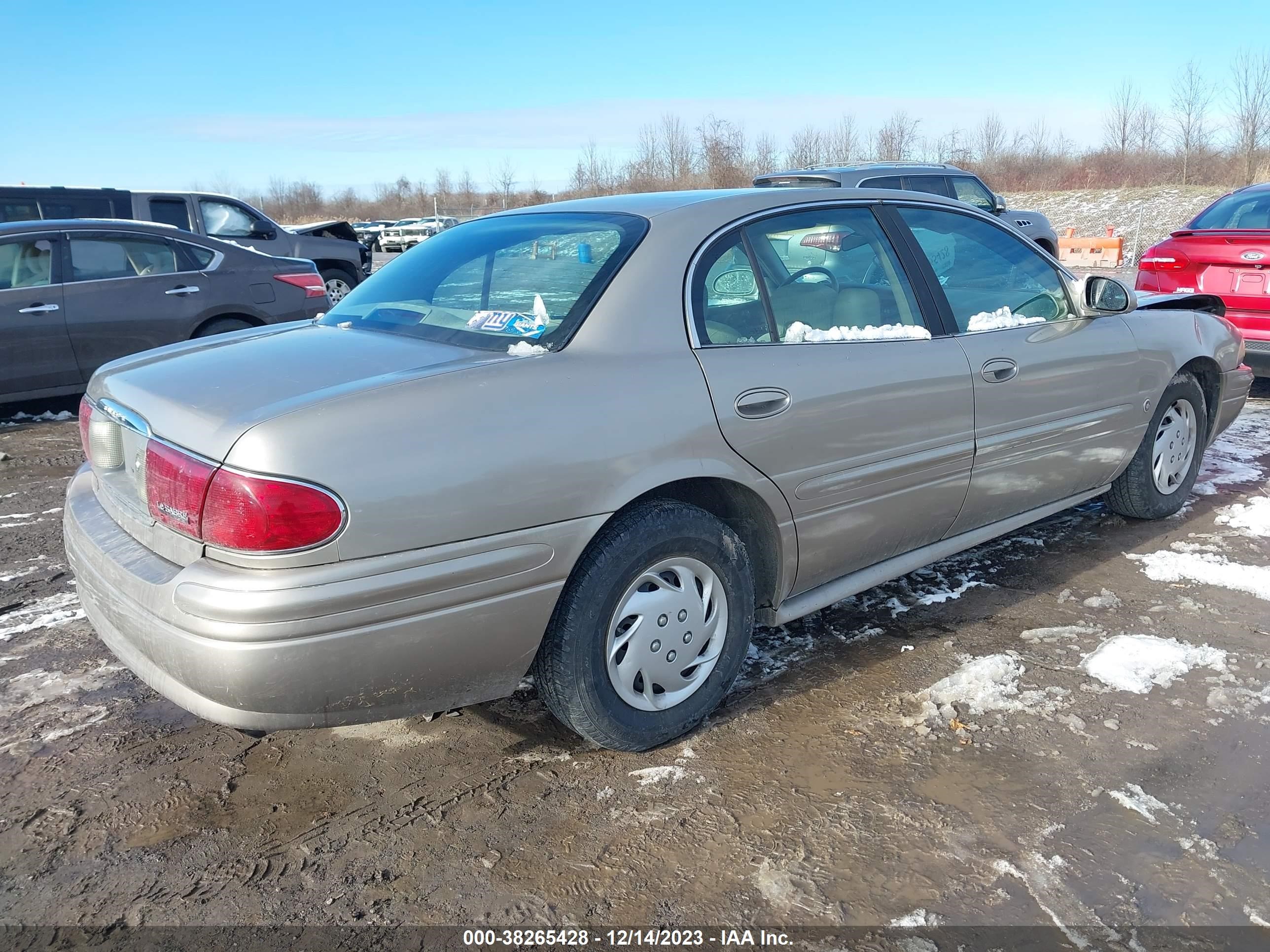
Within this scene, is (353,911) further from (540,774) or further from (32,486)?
(32,486)

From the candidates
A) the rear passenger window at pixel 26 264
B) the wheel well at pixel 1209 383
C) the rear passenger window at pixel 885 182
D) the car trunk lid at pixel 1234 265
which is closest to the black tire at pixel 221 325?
the rear passenger window at pixel 26 264

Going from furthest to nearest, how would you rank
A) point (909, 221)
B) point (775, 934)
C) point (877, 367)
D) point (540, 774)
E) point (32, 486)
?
point (32, 486)
point (909, 221)
point (877, 367)
point (540, 774)
point (775, 934)

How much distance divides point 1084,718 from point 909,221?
183cm

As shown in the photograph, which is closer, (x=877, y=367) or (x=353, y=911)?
(x=353, y=911)

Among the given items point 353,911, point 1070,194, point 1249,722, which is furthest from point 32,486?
point 1070,194

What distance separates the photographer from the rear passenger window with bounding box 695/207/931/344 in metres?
2.96

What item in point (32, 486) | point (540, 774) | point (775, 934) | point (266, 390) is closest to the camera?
point (775, 934)

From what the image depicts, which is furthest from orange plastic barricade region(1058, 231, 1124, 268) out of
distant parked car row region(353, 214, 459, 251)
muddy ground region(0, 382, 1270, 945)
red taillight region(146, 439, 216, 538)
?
red taillight region(146, 439, 216, 538)

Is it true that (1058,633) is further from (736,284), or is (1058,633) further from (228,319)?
(228,319)

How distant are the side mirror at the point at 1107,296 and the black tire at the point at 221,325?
603cm

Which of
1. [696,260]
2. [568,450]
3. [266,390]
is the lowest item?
[568,450]

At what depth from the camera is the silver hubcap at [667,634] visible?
8.94 ft

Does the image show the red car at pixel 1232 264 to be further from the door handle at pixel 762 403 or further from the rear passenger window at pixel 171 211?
the rear passenger window at pixel 171 211

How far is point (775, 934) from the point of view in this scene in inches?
84.0
